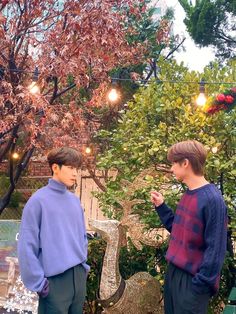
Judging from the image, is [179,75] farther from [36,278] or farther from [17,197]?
[17,197]

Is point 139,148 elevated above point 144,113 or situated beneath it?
situated beneath

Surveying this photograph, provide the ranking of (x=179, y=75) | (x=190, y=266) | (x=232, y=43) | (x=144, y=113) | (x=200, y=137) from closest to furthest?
(x=190, y=266)
(x=200, y=137)
(x=144, y=113)
(x=179, y=75)
(x=232, y=43)

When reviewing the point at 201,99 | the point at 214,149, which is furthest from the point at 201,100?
the point at 214,149

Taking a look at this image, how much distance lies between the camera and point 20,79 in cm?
465

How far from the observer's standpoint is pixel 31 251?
7.46ft

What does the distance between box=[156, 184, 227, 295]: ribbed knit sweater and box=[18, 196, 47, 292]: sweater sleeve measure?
691mm

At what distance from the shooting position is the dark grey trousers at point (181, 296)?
2.22 m

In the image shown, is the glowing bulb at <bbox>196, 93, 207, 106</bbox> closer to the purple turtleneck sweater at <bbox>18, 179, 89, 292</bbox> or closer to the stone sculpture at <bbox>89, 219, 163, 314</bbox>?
the stone sculpture at <bbox>89, 219, 163, 314</bbox>

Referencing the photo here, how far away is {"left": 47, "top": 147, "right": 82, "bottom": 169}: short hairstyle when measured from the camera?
248 cm

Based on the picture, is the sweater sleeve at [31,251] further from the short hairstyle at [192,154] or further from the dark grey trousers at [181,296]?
the short hairstyle at [192,154]

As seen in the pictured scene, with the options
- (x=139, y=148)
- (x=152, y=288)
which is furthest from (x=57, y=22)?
(x=152, y=288)

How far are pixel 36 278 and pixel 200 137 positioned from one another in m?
1.93

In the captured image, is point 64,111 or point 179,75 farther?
point 64,111

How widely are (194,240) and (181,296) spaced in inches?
11.5
